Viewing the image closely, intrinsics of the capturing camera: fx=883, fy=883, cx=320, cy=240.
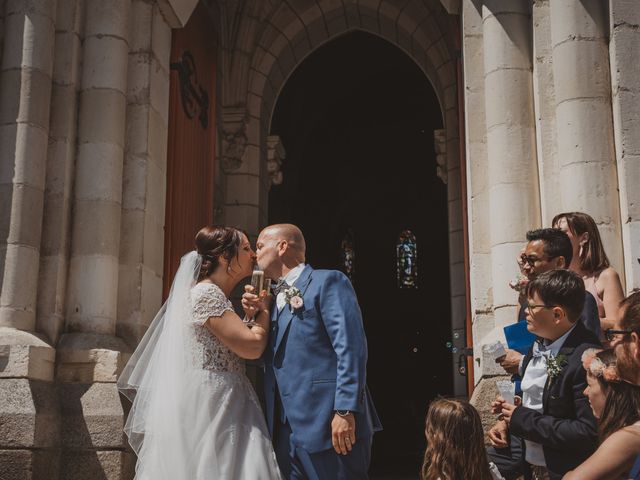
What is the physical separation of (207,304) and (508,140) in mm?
3082

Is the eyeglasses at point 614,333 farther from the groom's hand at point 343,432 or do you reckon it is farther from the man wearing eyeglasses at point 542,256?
the groom's hand at point 343,432

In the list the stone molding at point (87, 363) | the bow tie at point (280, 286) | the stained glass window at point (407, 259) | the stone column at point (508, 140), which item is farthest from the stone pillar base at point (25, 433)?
the stained glass window at point (407, 259)

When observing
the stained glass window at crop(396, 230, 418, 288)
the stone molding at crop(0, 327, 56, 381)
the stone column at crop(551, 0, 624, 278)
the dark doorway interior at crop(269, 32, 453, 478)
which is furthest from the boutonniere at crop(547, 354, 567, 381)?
the stained glass window at crop(396, 230, 418, 288)

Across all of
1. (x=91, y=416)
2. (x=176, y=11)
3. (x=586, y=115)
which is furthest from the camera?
(x=176, y=11)

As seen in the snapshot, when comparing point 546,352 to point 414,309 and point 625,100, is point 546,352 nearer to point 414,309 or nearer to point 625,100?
point 625,100

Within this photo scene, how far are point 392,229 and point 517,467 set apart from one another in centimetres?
1863

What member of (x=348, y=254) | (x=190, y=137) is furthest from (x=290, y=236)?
(x=348, y=254)

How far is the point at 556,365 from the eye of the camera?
3.35m

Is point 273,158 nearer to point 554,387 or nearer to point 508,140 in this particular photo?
point 508,140

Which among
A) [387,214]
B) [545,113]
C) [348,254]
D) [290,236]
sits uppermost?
[387,214]

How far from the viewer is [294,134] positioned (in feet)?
51.2

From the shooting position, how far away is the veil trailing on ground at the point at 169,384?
3914 millimetres

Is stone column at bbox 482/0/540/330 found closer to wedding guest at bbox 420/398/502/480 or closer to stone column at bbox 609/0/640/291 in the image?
stone column at bbox 609/0/640/291

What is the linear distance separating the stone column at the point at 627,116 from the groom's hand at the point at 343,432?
252cm
